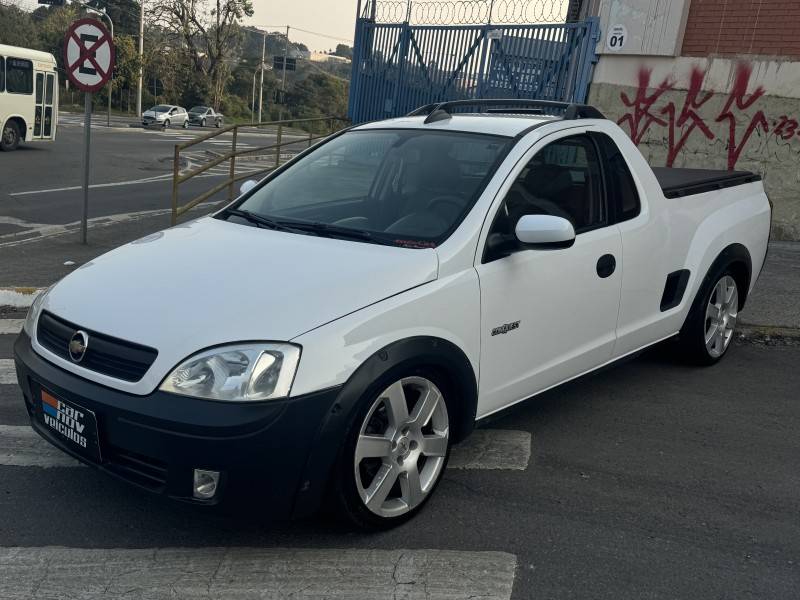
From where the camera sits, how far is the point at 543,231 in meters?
3.67

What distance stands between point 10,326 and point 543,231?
4.29 metres

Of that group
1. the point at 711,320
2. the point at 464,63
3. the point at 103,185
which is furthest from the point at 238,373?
the point at 103,185

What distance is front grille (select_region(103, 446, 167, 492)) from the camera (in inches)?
119

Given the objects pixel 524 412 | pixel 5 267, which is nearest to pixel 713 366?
pixel 524 412

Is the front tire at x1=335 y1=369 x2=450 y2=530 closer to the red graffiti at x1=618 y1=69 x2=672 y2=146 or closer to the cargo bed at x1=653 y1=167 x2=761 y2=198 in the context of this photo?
the cargo bed at x1=653 y1=167 x2=761 y2=198

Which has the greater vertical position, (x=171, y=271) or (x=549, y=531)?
(x=171, y=271)

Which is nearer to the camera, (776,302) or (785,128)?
(776,302)

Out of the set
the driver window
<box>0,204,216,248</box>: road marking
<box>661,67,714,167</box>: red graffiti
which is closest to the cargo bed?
the driver window

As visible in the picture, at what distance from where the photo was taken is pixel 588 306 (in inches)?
170

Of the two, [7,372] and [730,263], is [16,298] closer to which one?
[7,372]

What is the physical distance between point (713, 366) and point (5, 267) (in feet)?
21.3

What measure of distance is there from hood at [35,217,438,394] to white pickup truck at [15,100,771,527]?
11mm

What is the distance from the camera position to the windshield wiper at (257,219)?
4047mm

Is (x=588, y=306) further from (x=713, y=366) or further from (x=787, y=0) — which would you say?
(x=787, y=0)
